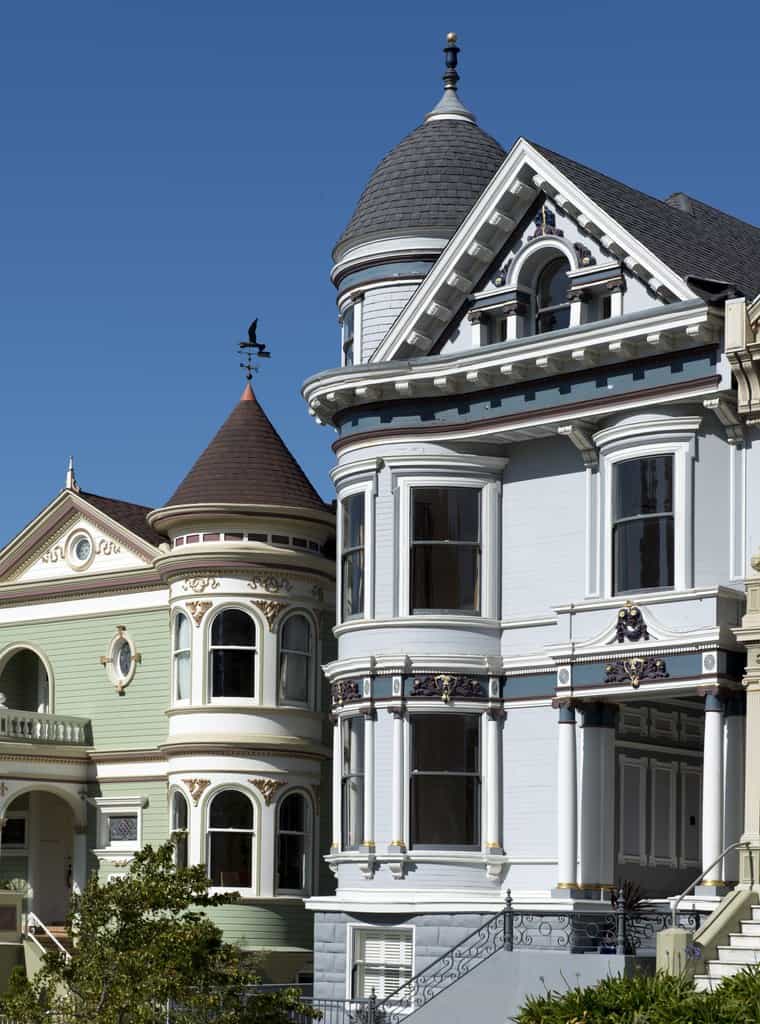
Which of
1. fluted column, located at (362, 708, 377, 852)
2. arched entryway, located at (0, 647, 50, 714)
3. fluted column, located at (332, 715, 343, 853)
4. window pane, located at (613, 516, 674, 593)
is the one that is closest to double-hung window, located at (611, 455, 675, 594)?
window pane, located at (613, 516, 674, 593)

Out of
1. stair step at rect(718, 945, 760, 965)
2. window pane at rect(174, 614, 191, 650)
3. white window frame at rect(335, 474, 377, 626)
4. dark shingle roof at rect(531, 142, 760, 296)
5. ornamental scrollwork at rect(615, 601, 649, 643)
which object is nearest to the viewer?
stair step at rect(718, 945, 760, 965)

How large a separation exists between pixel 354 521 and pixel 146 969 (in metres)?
9.72

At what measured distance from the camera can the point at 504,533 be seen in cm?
3195

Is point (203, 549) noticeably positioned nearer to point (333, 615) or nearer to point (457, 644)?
point (333, 615)

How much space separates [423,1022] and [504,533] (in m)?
8.26

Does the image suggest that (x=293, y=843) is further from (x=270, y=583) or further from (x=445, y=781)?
(x=445, y=781)

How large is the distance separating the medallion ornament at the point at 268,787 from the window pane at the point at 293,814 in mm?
427

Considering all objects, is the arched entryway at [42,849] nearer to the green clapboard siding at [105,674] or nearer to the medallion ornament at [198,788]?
the green clapboard siding at [105,674]

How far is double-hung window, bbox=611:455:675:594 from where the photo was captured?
2933 centimetres

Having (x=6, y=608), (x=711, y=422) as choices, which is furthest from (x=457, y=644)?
(x=6, y=608)

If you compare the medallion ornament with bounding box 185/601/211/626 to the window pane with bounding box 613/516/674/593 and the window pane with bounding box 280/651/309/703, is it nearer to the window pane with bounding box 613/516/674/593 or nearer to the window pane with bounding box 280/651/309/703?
the window pane with bounding box 280/651/309/703

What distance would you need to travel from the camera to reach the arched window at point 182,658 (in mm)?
38656

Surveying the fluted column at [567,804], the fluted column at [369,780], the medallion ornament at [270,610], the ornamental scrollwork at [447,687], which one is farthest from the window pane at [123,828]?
the fluted column at [567,804]

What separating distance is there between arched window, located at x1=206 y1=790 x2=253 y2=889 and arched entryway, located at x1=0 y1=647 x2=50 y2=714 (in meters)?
7.79
